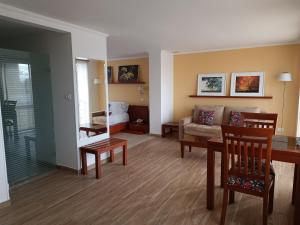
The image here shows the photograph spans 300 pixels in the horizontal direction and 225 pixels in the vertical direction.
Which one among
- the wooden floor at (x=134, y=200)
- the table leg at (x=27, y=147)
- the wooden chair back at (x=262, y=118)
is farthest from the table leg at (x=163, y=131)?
the table leg at (x=27, y=147)

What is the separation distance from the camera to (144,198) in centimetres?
271

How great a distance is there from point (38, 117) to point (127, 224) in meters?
2.22

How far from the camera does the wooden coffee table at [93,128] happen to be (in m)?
3.55

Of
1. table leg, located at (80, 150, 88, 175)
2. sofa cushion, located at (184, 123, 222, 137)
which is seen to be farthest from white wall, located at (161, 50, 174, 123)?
table leg, located at (80, 150, 88, 175)

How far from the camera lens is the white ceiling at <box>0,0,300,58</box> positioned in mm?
2426

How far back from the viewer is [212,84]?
18.2 feet

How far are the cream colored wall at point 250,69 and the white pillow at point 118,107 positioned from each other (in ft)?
5.46

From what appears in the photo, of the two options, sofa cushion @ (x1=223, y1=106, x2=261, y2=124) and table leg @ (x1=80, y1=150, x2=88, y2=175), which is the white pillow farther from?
table leg @ (x1=80, y1=150, x2=88, y2=175)

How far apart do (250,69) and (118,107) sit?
3.80 metres

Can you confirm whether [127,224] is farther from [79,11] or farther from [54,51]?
[54,51]

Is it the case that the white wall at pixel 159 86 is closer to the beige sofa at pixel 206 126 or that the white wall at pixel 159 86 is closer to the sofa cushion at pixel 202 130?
the beige sofa at pixel 206 126

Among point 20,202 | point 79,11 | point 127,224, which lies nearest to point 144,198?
point 127,224

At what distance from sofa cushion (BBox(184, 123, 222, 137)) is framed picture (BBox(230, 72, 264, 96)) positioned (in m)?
1.10

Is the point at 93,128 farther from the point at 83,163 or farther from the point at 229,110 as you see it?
the point at 229,110
